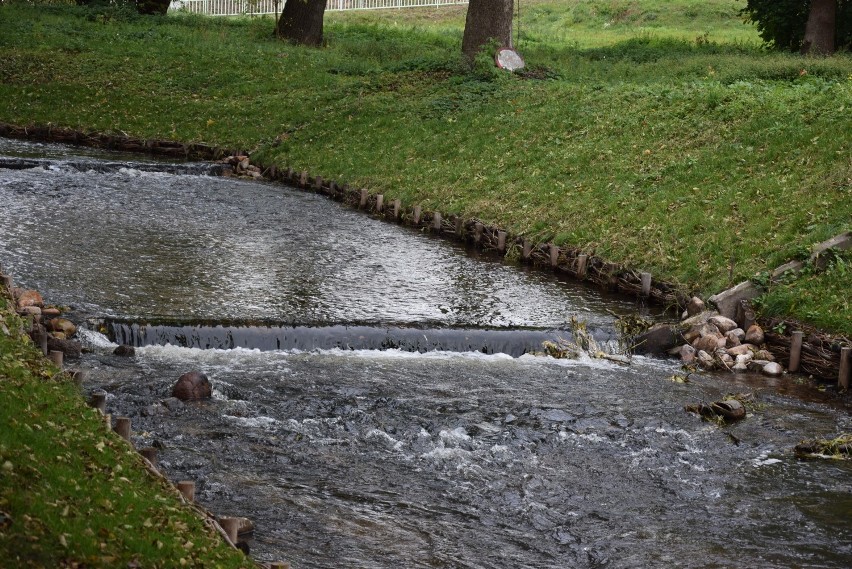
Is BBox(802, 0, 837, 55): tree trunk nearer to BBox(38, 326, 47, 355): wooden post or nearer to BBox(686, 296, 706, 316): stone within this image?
BBox(686, 296, 706, 316): stone

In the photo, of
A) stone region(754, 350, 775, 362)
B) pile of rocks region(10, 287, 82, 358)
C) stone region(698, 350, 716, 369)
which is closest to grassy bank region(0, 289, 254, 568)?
pile of rocks region(10, 287, 82, 358)

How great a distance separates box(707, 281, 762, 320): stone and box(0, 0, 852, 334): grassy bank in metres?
0.35

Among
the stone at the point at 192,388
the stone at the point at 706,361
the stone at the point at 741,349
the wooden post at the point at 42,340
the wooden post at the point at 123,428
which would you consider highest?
the wooden post at the point at 123,428

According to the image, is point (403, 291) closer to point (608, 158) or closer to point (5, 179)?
point (608, 158)

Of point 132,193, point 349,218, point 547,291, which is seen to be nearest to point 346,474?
point 547,291

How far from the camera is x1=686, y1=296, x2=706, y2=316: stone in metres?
15.1

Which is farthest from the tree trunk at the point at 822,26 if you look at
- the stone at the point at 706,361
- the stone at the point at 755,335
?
the stone at the point at 706,361

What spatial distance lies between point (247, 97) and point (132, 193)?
9857mm

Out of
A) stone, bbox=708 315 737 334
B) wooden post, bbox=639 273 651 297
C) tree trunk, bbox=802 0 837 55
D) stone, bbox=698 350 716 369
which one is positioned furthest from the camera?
tree trunk, bbox=802 0 837 55

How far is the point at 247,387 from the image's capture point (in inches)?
451

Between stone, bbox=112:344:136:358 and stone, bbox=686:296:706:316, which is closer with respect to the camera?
stone, bbox=112:344:136:358

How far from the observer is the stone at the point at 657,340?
46.7 ft

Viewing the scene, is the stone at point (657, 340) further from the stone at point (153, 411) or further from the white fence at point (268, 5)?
the white fence at point (268, 5)

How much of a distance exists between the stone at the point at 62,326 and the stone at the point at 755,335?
27.9 ft
